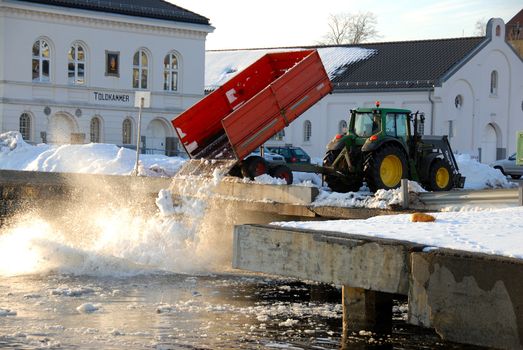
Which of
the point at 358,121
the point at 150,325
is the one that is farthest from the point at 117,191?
the point at 150,325

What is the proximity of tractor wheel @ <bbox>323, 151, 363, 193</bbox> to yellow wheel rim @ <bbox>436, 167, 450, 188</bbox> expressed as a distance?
2.08 meters

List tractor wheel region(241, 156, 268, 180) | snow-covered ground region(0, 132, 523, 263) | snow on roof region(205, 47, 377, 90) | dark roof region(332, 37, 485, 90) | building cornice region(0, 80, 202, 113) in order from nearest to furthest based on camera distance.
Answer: snow-covered ground region(0, 132, 523, 263) → tractor wheel region(241, 156, 268, 180) → building cornice region(0, 80, 202, 113) → dark roof region(332, 37, 485, 90) → snow on roof region(205, 47, 377, 90)

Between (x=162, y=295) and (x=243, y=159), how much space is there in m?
7.32

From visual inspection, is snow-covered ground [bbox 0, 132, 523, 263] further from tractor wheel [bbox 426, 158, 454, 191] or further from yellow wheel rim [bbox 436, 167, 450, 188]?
yellow wheel rim [bbox 436, 167, 450, 188]

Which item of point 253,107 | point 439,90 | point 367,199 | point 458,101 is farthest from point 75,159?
point 458,101

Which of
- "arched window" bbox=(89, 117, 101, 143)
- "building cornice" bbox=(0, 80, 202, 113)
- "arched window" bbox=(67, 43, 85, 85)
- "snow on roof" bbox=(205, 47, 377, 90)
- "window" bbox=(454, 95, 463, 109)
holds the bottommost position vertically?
"arched window" bbox=(89, 117, 101, 143)

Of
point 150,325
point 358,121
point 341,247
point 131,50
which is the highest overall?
point 131,50

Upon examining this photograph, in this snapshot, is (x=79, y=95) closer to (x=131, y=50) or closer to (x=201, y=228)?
(x=131, y=50)

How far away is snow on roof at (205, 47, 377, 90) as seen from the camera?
2430 inches

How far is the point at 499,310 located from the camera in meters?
9.41

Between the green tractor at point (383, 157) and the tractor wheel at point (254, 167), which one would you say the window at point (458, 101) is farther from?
the tractor wheel at point (254, 167)

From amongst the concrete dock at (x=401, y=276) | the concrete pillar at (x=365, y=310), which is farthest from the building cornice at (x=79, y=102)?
the concrete pillar at (x=365, y=310)

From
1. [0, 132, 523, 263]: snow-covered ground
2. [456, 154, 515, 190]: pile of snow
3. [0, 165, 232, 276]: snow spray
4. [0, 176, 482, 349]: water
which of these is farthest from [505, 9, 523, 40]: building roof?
[0, 176, 482, 349]: water

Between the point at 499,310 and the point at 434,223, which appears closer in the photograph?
the point at 499,310
